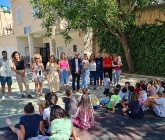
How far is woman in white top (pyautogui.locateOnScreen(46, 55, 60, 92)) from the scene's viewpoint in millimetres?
7176

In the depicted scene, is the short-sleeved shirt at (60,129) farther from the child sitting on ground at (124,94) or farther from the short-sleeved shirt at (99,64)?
the short-sleeved shirt at (99,64)

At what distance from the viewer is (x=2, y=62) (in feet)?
22.3

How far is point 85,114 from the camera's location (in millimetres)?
4535

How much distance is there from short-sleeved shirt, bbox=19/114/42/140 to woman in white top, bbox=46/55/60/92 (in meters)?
3.62

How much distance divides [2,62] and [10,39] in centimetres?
1529

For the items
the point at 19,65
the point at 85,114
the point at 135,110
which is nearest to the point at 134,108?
the point at 135,110

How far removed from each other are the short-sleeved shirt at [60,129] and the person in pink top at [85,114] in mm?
1132

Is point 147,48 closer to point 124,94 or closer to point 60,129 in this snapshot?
point 124,94

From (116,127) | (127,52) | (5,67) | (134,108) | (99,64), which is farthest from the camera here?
(127,52)

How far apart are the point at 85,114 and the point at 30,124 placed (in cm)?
137

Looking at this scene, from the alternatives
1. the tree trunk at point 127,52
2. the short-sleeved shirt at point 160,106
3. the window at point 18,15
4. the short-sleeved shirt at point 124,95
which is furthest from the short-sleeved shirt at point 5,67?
the window at point 18,15

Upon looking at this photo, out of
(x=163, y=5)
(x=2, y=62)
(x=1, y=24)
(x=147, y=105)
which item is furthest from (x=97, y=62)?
(x=1, y=24)

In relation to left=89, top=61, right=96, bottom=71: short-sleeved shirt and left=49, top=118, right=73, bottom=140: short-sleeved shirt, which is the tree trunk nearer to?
left=89, top=61, right=96, bottom=71: short-sleeved shirt

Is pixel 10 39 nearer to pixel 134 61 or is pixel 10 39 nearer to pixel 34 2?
pixel 34 2
